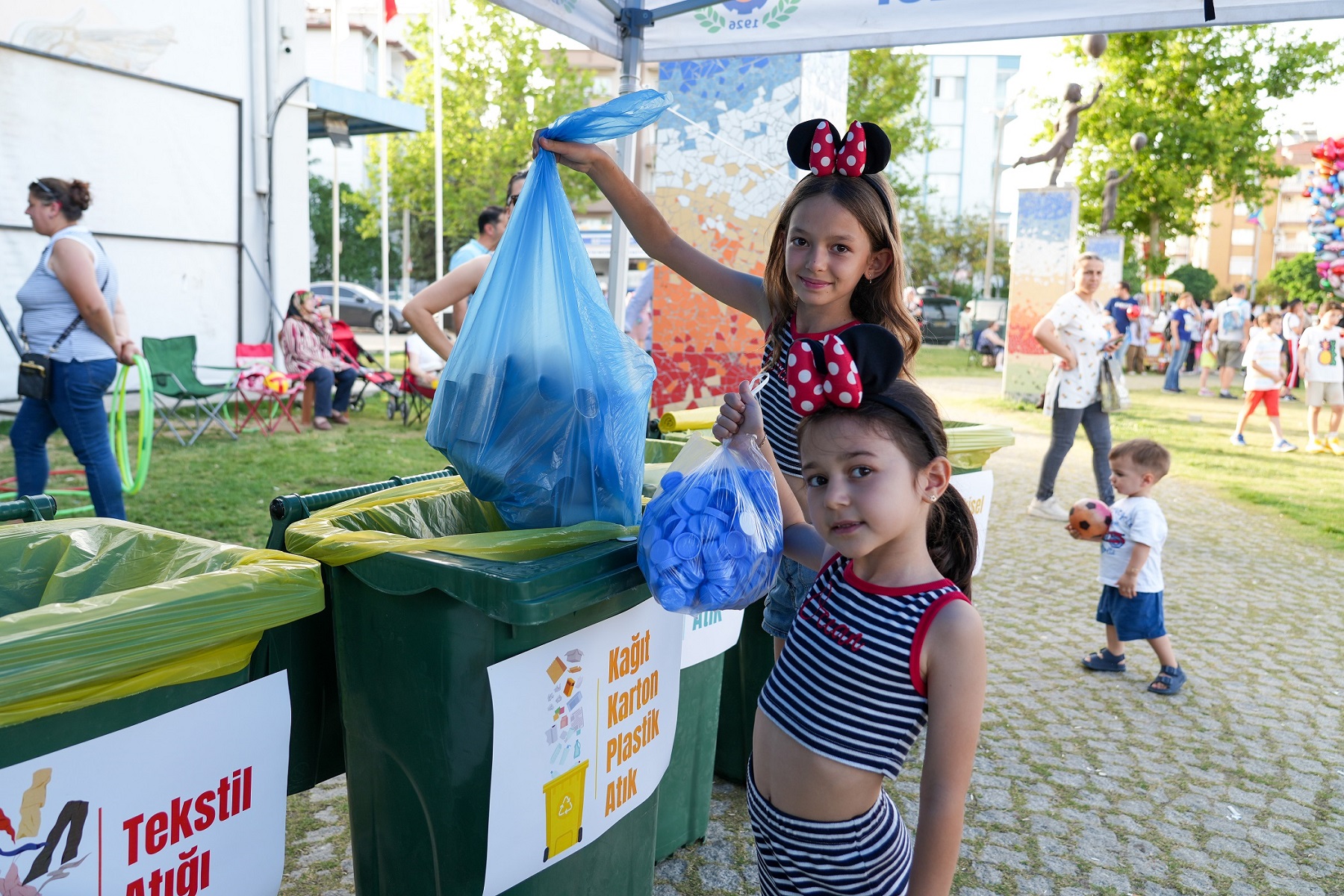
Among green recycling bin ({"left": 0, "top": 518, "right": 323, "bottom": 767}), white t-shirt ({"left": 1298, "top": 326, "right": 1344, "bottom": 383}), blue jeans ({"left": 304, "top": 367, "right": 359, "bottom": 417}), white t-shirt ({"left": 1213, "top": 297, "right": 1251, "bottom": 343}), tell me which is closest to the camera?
green recycling bin ({"left": 0, "top": 518, "right": 323, "bottom": 767})

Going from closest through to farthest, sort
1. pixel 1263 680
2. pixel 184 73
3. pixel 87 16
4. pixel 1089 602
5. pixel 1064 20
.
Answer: pixel 1064 20 → pixel 1263 680 → pixel 1089 602 → pixel 87 16 → pixel 184 73

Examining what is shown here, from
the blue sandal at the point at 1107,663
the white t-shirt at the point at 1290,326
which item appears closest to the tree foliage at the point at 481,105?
the white t-shirt at the point at 1290,326

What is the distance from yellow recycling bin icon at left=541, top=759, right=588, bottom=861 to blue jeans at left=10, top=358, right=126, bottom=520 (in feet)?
12.2

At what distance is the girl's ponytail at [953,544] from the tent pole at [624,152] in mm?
1640

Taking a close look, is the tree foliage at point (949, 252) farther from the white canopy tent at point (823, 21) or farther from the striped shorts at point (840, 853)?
the striped shorts at point (840, 853)

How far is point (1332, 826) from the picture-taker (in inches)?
126

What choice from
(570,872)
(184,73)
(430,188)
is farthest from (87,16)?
(430,188)

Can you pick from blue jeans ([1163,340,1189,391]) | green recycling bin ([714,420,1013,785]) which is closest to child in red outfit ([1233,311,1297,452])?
blue jeans ([1163,340,1189,391])

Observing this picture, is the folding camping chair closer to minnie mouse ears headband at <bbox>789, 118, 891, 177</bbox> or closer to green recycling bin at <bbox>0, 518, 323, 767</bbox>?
green recycling bin at <bbox>0, 518, 323, 767</bbox>

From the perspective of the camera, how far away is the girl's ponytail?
181 cm

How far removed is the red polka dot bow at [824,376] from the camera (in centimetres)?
153

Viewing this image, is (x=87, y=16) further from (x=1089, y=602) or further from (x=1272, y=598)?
(x=1272, y=598)

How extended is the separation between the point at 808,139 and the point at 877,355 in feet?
2.48

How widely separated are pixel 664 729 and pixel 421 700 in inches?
26.0
